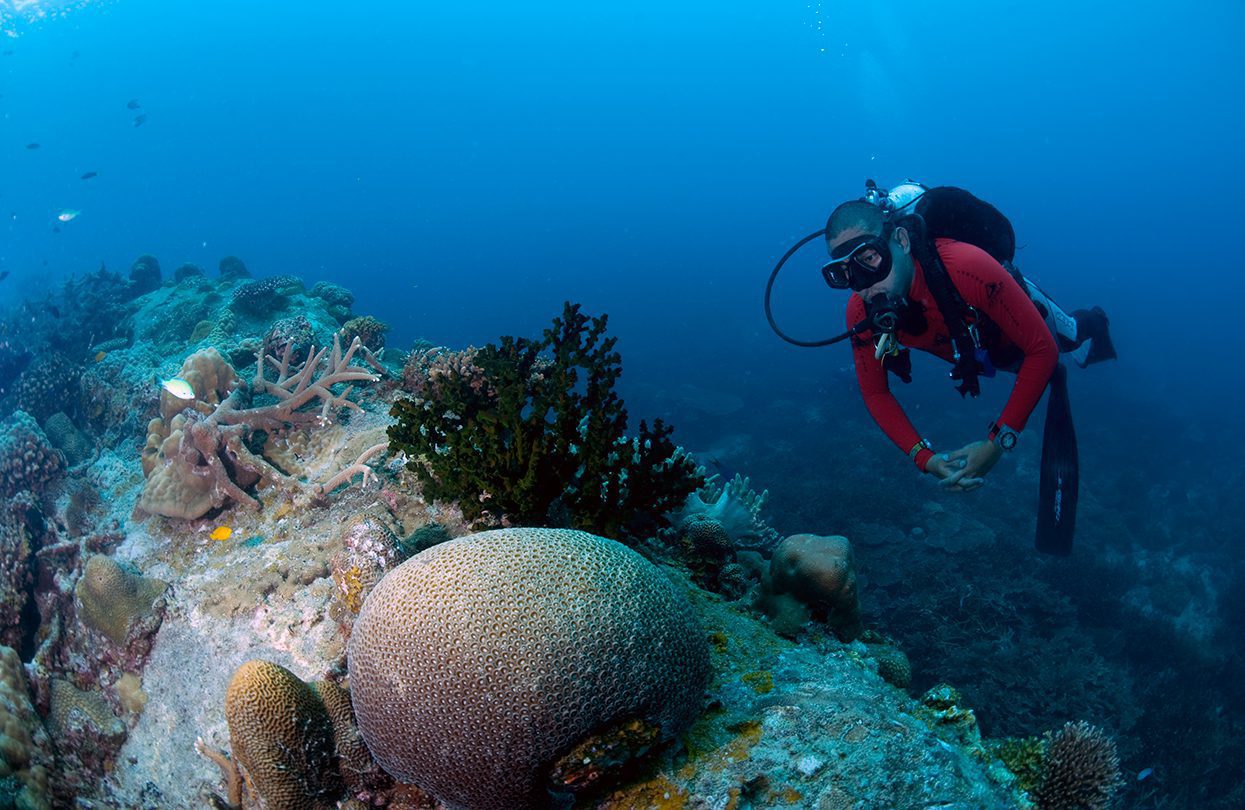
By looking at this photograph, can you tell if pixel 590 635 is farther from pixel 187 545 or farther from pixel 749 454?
pixel 749 454

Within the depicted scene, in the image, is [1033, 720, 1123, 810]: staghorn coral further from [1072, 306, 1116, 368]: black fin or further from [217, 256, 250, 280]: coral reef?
[217, 256, 250, 280]: coral reef

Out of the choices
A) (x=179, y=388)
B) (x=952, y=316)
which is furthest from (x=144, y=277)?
(x=952, y=316)

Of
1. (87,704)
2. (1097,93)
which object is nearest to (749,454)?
(87,704)

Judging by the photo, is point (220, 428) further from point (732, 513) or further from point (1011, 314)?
point (1011, 314)

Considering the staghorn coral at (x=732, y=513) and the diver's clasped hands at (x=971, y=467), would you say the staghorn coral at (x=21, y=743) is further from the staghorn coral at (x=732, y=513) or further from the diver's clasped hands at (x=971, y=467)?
the diver's clasped hands at (x=971, y=467)

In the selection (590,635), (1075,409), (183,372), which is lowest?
(183,372)

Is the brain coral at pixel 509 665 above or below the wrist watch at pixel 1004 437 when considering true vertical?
below

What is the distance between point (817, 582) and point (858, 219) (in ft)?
9.65

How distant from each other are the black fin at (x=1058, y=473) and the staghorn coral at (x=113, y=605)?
24.5 feet

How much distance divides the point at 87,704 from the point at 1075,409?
91.0 feet

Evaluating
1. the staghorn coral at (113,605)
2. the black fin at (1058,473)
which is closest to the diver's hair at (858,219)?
the black fin at (1058,473)

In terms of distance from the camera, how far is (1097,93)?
Result: 130 m

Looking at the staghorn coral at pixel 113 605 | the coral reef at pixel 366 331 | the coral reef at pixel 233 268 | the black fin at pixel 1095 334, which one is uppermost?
the black fin at pixel 1095 334

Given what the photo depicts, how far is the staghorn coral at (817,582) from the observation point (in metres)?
4.10
